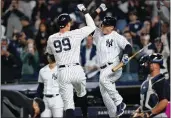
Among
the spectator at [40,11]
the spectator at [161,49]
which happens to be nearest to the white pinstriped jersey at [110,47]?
the spectator at [161,49]

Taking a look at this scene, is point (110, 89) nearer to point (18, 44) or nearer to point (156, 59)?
point (156, 59)

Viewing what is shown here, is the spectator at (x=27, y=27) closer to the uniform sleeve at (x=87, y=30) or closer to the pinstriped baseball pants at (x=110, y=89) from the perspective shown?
the pinstriped baseball pants at (x=110, y=89)

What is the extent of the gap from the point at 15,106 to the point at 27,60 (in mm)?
1814

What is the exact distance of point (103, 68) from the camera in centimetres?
1353

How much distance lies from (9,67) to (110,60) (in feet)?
16.0

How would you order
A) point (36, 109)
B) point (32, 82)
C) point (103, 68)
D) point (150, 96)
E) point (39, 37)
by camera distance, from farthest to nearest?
1. point (39, 37)
2. point (32, 82)
3. point (36, 109)
4. point (103, 68)
5. point (150, 96)

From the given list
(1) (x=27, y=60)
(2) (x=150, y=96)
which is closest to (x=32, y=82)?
(1) (x=27, y=60)

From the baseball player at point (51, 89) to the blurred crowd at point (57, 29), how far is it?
1.33 metres

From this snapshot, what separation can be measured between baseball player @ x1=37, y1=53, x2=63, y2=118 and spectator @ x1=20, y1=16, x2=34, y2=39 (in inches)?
132

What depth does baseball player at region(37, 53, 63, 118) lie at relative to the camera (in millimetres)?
16000

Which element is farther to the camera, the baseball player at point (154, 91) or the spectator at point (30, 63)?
the spectator at point (30, 63)

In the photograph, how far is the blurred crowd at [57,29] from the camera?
695 inches

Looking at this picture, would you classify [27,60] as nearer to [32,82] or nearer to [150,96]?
[32,82]

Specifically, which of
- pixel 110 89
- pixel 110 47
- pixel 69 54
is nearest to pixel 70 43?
pixel 69 54
